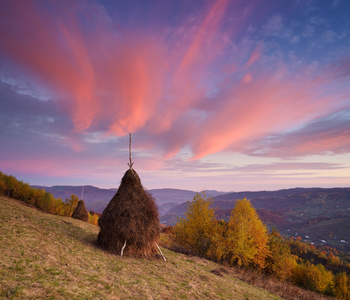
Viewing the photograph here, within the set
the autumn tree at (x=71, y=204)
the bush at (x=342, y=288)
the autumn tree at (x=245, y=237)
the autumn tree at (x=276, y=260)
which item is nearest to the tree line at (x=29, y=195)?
the autumn tree at (x=71, y=204)

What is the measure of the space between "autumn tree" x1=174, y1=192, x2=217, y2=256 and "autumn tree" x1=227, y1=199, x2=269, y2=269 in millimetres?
3238

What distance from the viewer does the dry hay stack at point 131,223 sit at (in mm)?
14594

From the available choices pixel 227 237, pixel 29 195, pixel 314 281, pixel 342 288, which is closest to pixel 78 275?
pixel 227 237

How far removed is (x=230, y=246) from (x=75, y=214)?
35055 millimetres

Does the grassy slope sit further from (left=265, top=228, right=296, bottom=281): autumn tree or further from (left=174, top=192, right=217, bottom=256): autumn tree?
Result: (left=265, top=228, right=296, bottom=281): autumn tree

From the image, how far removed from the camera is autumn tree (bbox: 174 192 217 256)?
28.7m

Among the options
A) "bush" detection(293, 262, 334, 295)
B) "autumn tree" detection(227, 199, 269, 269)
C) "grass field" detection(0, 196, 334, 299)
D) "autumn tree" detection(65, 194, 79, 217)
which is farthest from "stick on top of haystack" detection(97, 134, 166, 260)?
"bush" detection(293, 262, 334, 295)

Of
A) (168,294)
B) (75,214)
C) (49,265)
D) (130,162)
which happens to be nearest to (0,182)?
(75,214)

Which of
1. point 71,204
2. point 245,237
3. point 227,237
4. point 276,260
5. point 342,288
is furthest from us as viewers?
point 342,288

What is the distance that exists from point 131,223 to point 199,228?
17913mm

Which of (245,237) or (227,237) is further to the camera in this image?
(227,237)

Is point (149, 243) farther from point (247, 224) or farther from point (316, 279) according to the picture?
point (316, 279)

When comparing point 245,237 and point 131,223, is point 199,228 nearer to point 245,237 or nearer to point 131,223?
point 245,237

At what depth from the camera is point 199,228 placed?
29234 millimetres
